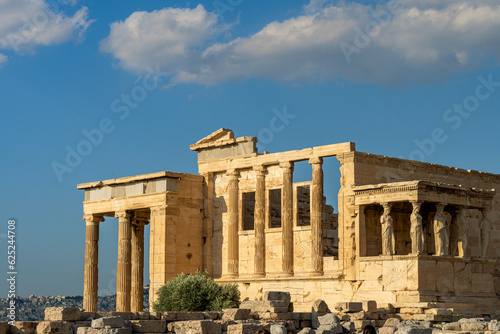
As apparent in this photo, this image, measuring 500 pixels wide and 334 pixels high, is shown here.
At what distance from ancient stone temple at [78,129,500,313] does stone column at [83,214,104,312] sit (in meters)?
0.04

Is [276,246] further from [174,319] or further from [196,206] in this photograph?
[174,319]

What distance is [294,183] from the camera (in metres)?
33.9

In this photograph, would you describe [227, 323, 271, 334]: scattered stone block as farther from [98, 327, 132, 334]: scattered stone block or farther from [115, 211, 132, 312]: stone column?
[115, 211, 132, 312]: stone column

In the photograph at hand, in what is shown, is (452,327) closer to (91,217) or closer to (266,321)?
(266,321)

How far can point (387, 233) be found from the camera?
28.5 meters

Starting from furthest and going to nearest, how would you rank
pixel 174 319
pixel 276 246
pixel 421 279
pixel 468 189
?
1. pixel 276 246
2. pixel 468 189
3. pixel 421 279
4. pixel 174 319

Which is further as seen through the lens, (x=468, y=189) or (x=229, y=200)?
(x=229, y=200)

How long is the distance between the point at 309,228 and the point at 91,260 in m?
8.79

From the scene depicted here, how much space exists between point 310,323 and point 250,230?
8495 mm

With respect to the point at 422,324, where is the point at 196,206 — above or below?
above

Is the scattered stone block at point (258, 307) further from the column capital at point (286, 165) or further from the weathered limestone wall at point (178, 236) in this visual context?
the weathered limestone wall at point (178, 236)

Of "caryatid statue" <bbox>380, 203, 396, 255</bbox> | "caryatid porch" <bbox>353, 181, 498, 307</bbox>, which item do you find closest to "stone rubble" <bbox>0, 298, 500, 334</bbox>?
"caryatid porch" <bbox>353, 181, 498, 307</bbox>

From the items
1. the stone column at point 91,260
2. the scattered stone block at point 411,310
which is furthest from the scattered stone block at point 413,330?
the stone column at point 91,260

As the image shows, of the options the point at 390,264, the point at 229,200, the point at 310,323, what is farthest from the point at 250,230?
the point at 310,323
